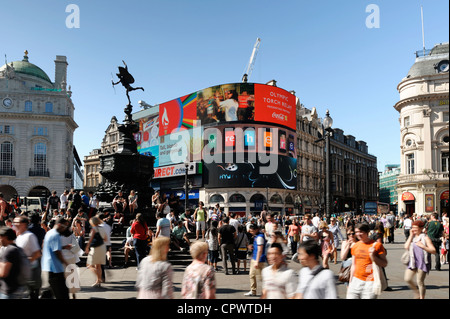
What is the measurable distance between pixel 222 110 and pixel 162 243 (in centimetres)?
5172

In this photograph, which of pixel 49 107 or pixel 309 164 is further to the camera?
pixel 309 164

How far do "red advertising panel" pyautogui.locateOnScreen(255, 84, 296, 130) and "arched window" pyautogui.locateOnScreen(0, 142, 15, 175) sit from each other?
3847 cm

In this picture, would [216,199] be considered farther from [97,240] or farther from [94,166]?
[97,240]

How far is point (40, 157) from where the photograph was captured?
208 feet

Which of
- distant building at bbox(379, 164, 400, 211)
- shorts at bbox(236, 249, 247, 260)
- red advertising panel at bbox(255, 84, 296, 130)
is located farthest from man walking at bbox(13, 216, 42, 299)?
distant building at bbox(379, 164, 400, 211)

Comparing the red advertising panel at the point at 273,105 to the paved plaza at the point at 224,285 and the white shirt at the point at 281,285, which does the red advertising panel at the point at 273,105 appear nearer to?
the paved plaza at the point at 224,285

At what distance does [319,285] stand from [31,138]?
2616 inches

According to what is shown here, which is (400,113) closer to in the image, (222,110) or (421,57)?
(421,57)

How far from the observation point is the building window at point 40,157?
63.0 m

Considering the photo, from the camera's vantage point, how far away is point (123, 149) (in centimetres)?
1792

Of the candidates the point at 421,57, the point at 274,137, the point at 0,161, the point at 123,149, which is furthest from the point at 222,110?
the point at 123,149

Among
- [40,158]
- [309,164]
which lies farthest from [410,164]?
[40,158]

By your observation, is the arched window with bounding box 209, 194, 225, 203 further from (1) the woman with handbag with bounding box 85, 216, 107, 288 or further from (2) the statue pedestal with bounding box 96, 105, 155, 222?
(1) the woman with handbag with bounding box 85, 216, 107, 288

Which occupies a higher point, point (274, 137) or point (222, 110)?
point (222, 110)
